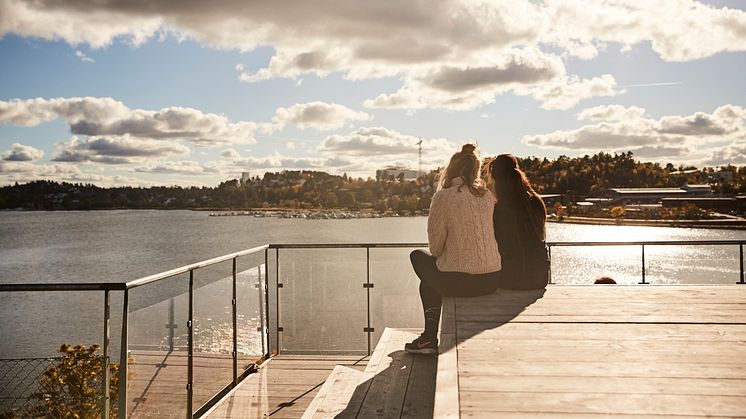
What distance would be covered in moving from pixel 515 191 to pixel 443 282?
2.59 ft

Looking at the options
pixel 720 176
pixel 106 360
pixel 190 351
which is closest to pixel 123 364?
pixel 106 360

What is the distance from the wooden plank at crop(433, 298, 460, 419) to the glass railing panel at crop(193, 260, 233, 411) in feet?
6.62

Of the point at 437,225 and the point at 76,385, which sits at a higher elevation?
the point at 437,225

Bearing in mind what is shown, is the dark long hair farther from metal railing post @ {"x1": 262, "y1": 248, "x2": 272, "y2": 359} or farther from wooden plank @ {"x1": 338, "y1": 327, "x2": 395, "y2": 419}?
metal railing post @ {"x1": 262, "y1": 248, "x2": 272, "y2": 359}

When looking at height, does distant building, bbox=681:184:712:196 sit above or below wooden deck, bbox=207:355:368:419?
above

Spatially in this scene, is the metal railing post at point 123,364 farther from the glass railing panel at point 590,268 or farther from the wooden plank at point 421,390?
the glass railing panel at point 590,268

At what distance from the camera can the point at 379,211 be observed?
102m

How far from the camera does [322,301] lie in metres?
6.28

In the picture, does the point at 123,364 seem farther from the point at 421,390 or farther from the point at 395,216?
the point at 395,216

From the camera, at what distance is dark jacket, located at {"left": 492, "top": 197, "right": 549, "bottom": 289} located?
138 inches

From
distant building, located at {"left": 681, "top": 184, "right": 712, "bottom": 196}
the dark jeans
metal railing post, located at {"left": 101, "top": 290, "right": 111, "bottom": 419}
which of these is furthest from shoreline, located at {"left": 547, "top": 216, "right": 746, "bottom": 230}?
metal railing post, located at {"left": 101, "top": 290, "right": 111, "bottom": 419}

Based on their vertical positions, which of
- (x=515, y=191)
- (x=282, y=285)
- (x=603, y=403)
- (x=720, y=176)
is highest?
(x=720, y=176)

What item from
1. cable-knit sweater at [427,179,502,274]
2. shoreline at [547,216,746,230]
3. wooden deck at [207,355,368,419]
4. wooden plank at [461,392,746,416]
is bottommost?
shoreline at [547,216,746,230]

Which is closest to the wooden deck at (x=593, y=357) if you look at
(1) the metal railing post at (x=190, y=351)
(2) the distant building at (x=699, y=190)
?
(1) the metal railing post at (x=190, y=351)
